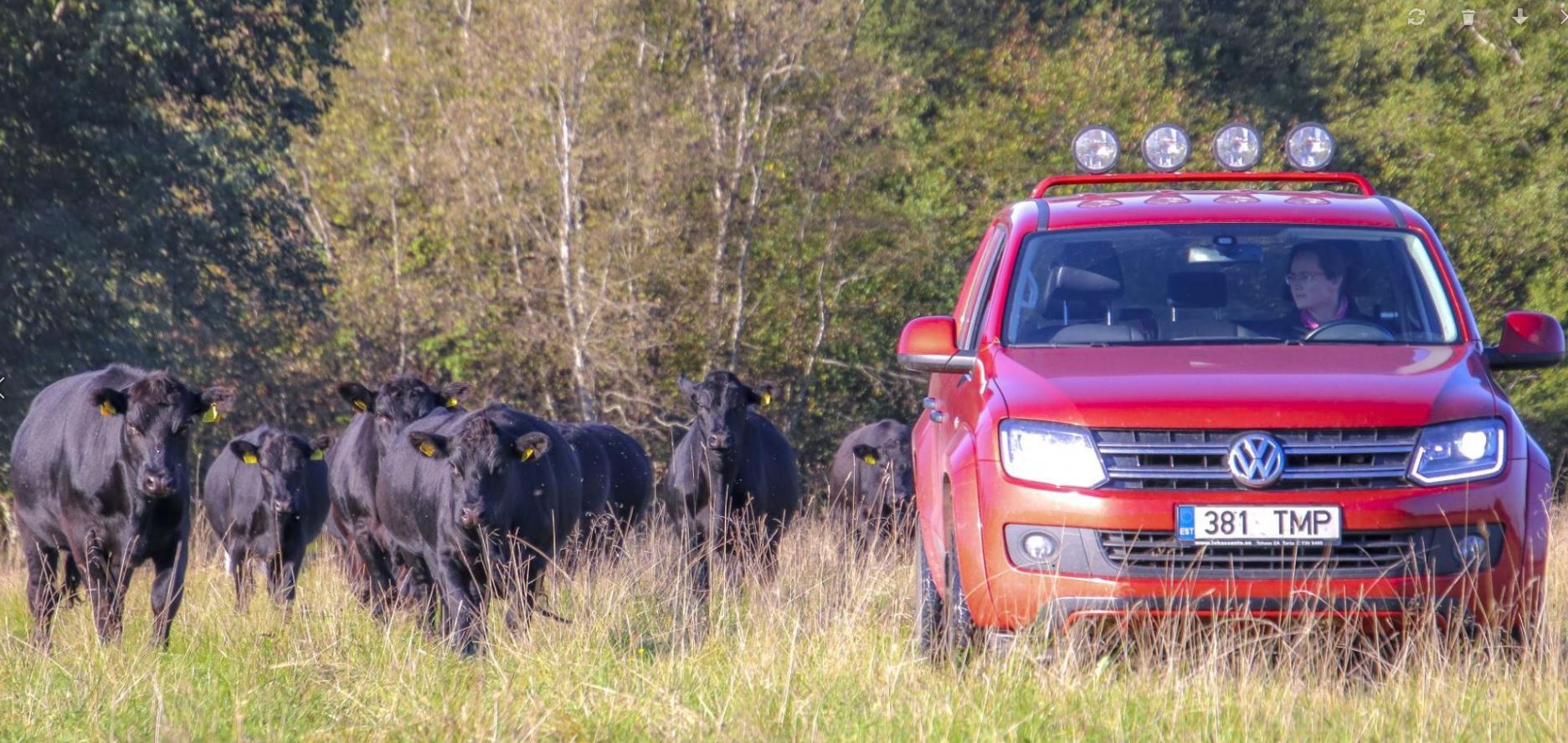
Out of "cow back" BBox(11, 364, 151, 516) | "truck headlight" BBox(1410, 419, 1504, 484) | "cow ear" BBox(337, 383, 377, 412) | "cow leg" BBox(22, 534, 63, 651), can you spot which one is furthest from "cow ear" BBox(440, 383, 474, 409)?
"truck headlight" BBox(1410, 419, 1504, 484)

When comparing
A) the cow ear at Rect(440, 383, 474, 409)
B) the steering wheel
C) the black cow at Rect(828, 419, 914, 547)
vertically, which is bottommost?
the black cow at Rect(828, 419, 914, 547)

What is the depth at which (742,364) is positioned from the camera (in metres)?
31.1

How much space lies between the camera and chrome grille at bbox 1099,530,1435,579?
235 inches

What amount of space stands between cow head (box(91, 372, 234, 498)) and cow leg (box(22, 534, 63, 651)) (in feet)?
2.64

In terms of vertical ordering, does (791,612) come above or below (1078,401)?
below

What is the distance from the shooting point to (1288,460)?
6.00 meters

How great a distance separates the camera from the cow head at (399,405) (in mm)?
12266

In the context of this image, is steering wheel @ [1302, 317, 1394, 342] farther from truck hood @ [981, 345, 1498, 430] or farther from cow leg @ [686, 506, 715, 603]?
Answer: cow leg @ [686, 506, 715, 603]

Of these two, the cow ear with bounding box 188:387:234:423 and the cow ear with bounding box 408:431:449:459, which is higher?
the cow ear with bounding box 188:387:234:423

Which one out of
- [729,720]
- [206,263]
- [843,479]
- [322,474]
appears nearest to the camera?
[729,720]

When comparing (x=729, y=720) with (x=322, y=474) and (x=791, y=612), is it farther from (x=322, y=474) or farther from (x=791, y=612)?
(x=322, y=474)

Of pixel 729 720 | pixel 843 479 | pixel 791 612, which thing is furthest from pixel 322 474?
pixel 729 720

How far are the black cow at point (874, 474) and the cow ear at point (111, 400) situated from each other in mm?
6907

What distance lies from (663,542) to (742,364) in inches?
720
